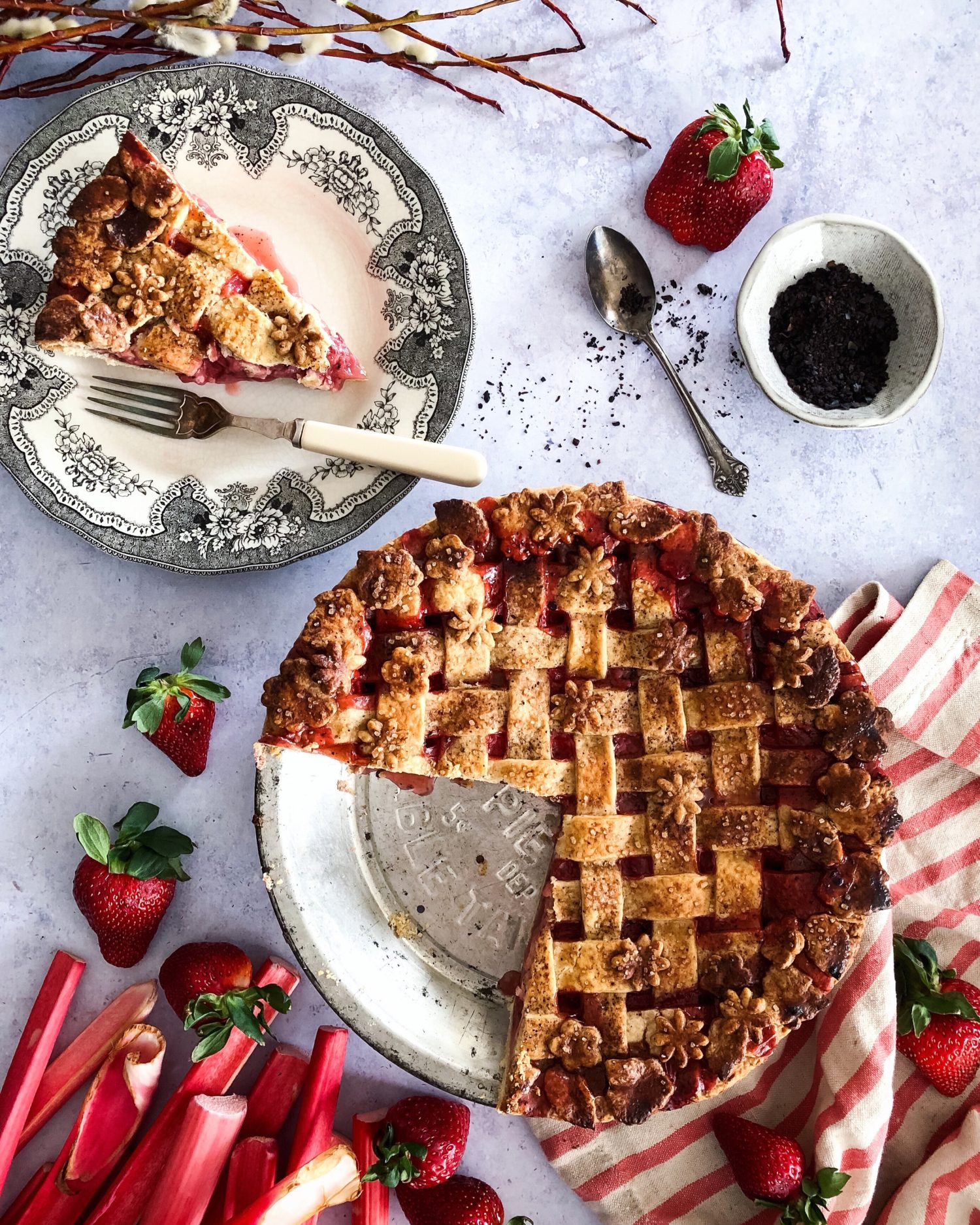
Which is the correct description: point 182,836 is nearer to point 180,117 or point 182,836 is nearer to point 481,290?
point 481,290

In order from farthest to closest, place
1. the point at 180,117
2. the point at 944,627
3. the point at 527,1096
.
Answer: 1. the point at 944,627
2. the point at 180,117
3. the point at 527,1096

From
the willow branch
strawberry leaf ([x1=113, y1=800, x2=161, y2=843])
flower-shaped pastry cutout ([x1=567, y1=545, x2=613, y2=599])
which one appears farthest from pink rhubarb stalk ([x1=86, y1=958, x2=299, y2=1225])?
the willow branch

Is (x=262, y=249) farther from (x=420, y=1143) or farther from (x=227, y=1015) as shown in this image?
(x=420, y=1143)

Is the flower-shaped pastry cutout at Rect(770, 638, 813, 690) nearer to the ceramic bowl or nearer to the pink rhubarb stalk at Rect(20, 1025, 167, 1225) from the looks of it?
the ceramic bowl

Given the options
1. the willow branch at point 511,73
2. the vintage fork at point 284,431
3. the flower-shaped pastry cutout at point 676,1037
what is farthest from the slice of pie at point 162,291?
the flower-shaped pastry cutout at point 676,1037

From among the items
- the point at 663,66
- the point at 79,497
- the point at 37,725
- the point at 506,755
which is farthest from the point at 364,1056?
the point at 663,66

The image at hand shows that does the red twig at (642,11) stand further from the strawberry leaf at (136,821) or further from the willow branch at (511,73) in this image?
the strawberry leaf at (136,821)

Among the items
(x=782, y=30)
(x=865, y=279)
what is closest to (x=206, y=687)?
(x=865, y=279)
